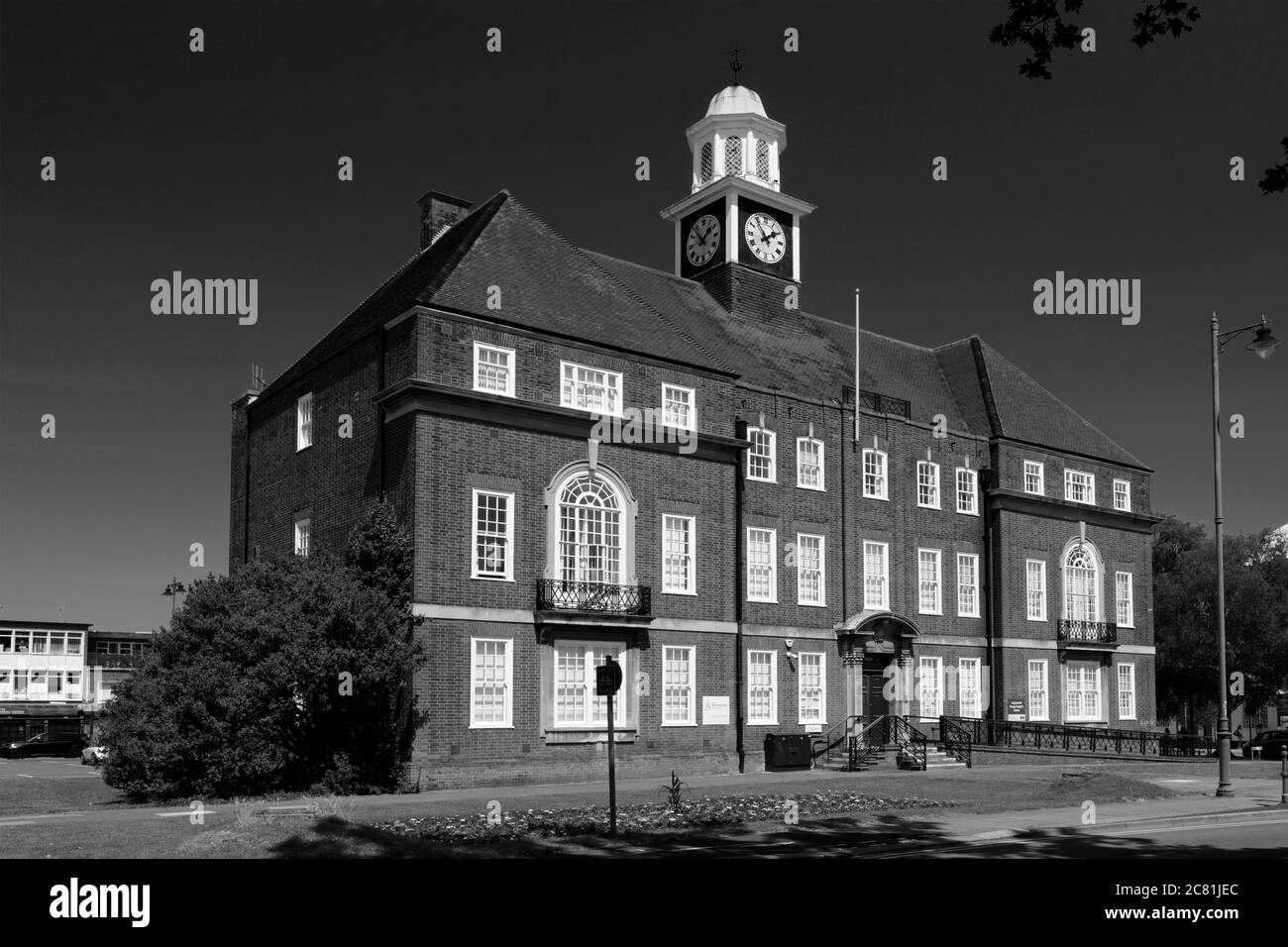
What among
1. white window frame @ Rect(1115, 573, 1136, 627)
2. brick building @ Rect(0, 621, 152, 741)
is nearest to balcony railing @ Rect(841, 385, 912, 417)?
white window frame @ Rect(1115, 573, 1136, 627)

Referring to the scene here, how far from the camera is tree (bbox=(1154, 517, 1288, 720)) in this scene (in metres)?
63.6

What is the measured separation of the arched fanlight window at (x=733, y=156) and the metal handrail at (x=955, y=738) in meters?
20.4

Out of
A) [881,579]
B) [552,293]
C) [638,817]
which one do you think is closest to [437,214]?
[552,293]

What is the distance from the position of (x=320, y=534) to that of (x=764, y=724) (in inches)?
539

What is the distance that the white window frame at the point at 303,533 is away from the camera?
34938 mm

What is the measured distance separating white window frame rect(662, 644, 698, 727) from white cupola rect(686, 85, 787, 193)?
61.0 ft

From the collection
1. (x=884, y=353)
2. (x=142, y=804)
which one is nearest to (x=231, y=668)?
(x=142, y=804)

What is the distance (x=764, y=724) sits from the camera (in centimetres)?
3584

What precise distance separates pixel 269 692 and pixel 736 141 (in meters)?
27.6

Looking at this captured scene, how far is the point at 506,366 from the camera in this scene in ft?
103

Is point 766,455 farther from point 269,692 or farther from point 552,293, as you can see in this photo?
point 269,692
